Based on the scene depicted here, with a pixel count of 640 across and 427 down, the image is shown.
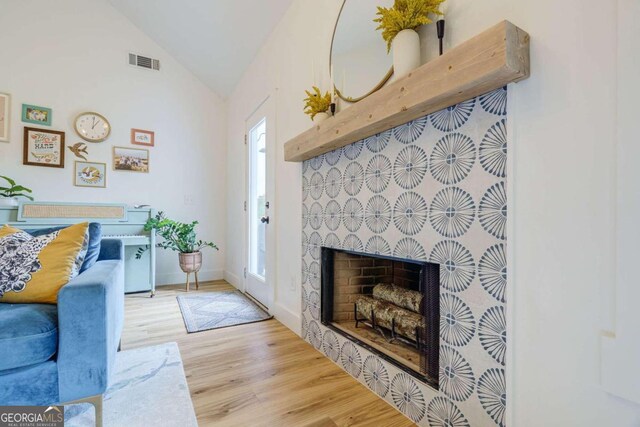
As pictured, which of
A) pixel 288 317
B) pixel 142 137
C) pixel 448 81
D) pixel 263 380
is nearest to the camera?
pixel 448 81

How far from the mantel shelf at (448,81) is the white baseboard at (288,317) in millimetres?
1368

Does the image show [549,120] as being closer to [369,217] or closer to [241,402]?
A: [369,217]

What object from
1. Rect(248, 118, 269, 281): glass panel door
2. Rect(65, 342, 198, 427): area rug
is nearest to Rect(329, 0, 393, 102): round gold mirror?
Rect(248, 118, 269, 281): glass panel door

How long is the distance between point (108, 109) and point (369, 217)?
3.56 metres

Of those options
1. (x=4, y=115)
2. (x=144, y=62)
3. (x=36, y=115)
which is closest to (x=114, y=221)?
(x=36, y=115)

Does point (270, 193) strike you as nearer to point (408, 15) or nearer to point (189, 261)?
point (189, 261)

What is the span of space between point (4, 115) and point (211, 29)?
2.26 meters

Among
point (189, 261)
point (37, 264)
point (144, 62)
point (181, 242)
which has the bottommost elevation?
point (189, 261)

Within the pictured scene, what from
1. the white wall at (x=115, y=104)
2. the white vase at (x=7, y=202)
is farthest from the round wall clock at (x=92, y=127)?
the white vase at (x=7, y=202)

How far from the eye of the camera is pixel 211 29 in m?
2.98

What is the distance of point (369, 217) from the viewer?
1.47 meters

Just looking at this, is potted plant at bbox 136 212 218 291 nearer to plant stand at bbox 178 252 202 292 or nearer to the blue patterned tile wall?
plant stand at bbox 178 252 202 292

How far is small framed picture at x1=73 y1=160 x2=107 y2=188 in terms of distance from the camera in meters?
3.27

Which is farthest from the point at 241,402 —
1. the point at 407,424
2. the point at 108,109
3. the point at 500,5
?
the point at 108,109
